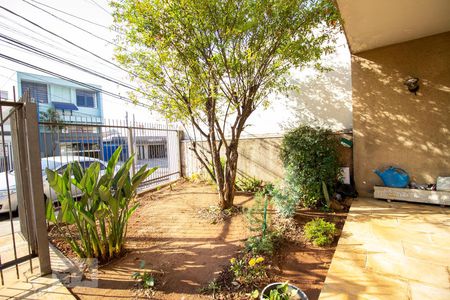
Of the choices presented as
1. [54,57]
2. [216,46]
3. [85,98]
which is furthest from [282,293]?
[85,98]

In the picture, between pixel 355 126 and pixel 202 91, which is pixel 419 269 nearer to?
pixel 355 126

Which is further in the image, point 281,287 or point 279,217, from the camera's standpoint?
point 279,217

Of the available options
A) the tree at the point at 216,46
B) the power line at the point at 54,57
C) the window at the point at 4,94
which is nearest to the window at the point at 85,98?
the window at the point at 4,94

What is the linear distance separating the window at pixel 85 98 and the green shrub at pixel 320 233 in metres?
23.0

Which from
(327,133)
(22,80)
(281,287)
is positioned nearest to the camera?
(281,287)

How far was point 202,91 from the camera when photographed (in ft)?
15.0

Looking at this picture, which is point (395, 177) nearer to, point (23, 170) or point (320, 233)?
point (320, 233)

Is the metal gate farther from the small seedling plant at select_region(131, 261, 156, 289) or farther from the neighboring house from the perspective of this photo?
the neighboring house

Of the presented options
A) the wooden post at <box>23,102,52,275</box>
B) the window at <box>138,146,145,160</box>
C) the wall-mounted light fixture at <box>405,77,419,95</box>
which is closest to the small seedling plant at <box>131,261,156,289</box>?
the wooden post at <box>23,102,52,275</box>

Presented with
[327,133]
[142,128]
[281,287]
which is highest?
[142,128]

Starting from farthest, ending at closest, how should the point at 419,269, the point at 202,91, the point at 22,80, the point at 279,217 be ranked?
the point at 22,80 → the point at 202,91 → the point at 279,217 → the point at 419,269

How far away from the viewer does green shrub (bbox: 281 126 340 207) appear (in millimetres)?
4715

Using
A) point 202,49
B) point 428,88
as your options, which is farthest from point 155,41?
point 428,88

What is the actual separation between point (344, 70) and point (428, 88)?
6.03 feet
